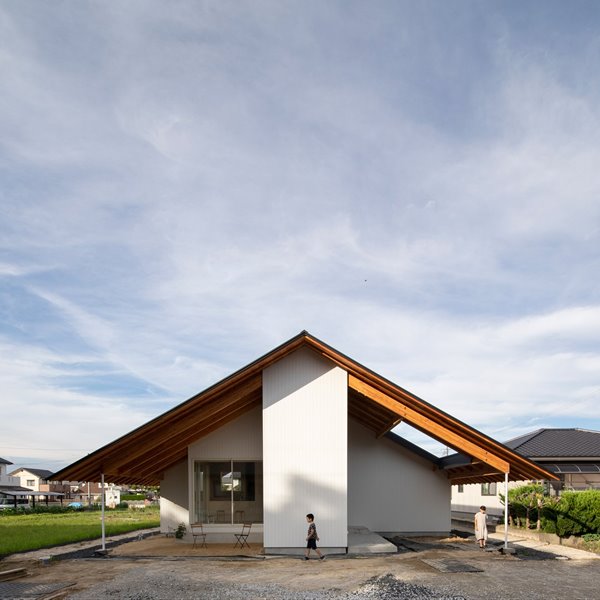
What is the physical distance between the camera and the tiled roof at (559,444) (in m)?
21.9

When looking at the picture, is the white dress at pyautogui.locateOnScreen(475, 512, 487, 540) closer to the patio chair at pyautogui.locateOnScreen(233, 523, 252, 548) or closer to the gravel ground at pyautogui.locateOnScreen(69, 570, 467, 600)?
the gravel ground at pyautogui.locateOnScreen(69, 570, 467, 600)

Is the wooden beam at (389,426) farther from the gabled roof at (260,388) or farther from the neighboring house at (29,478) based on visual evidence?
the neighboring house at (29,478)

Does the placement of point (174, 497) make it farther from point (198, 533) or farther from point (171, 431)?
point (171, 431)

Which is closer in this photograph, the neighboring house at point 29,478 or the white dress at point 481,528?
the white dress at point 481,528

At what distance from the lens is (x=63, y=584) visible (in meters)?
9.88

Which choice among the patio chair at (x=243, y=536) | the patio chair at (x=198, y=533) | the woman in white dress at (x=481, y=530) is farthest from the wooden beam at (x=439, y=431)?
the patio chair at (x=198, y=533)

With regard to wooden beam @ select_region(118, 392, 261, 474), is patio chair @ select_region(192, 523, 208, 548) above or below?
below

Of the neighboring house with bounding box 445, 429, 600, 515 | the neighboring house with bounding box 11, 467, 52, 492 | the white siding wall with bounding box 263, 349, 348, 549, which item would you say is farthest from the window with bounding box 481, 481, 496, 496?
the neighboring house with bounding box 11, 467, 52, 492

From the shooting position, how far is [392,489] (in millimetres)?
18938

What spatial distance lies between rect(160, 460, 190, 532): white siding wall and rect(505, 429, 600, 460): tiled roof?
1306 cm

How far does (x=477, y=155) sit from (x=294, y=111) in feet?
15.6

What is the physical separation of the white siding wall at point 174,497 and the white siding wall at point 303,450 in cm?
563

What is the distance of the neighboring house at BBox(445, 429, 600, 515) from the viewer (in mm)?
21078

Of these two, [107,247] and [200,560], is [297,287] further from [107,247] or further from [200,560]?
[200,560]
